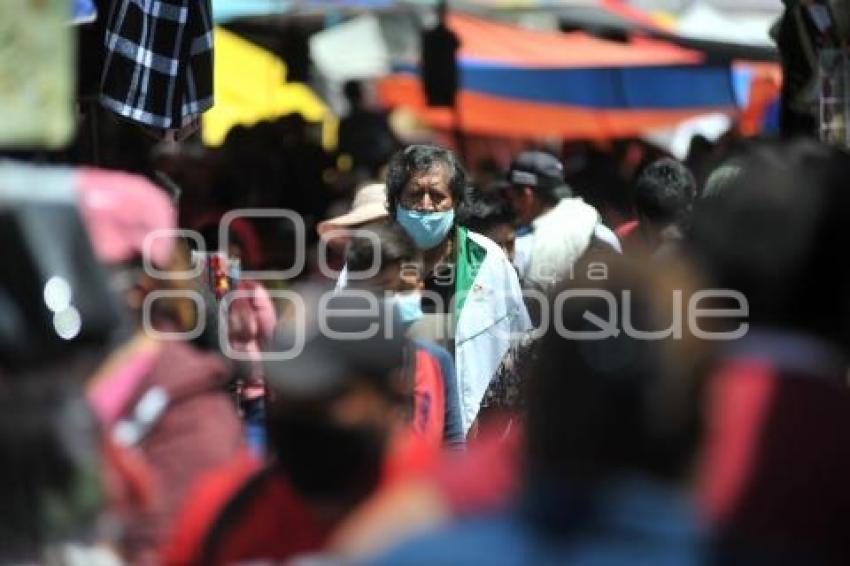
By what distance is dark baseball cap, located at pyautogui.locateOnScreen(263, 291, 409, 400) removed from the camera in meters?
3.59

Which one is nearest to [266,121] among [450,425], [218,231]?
[218,231]

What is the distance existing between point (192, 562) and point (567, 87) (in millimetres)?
15249

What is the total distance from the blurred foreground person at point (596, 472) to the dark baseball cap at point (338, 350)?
0.31 m

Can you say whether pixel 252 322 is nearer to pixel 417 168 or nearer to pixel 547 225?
pixel 417 168

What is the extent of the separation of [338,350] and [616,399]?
1.78 ft

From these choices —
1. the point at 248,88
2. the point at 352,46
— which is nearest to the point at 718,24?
the point at 352,46

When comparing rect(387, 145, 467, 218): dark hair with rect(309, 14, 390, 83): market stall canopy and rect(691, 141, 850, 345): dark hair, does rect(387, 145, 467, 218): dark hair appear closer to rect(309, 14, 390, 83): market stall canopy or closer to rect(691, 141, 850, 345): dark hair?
rect(691, 141, 850, 345): dark hair

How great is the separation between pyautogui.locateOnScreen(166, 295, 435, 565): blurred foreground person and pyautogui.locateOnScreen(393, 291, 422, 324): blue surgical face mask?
1866 millimetres

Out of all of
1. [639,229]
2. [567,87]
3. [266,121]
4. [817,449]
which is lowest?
[567,87]

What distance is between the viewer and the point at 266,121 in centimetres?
1257

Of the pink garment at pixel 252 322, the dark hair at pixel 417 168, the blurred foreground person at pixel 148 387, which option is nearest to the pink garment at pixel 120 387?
the blurred foreground person at pixel 148 387

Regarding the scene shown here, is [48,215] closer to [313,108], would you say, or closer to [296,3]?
[296,3]

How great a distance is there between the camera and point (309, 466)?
355 cm

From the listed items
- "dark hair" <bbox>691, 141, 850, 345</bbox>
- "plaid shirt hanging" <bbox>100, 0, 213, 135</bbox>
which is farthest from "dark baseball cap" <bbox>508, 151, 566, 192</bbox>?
"dark hair" <bbox>691, 141, 850, 345</bbox>
